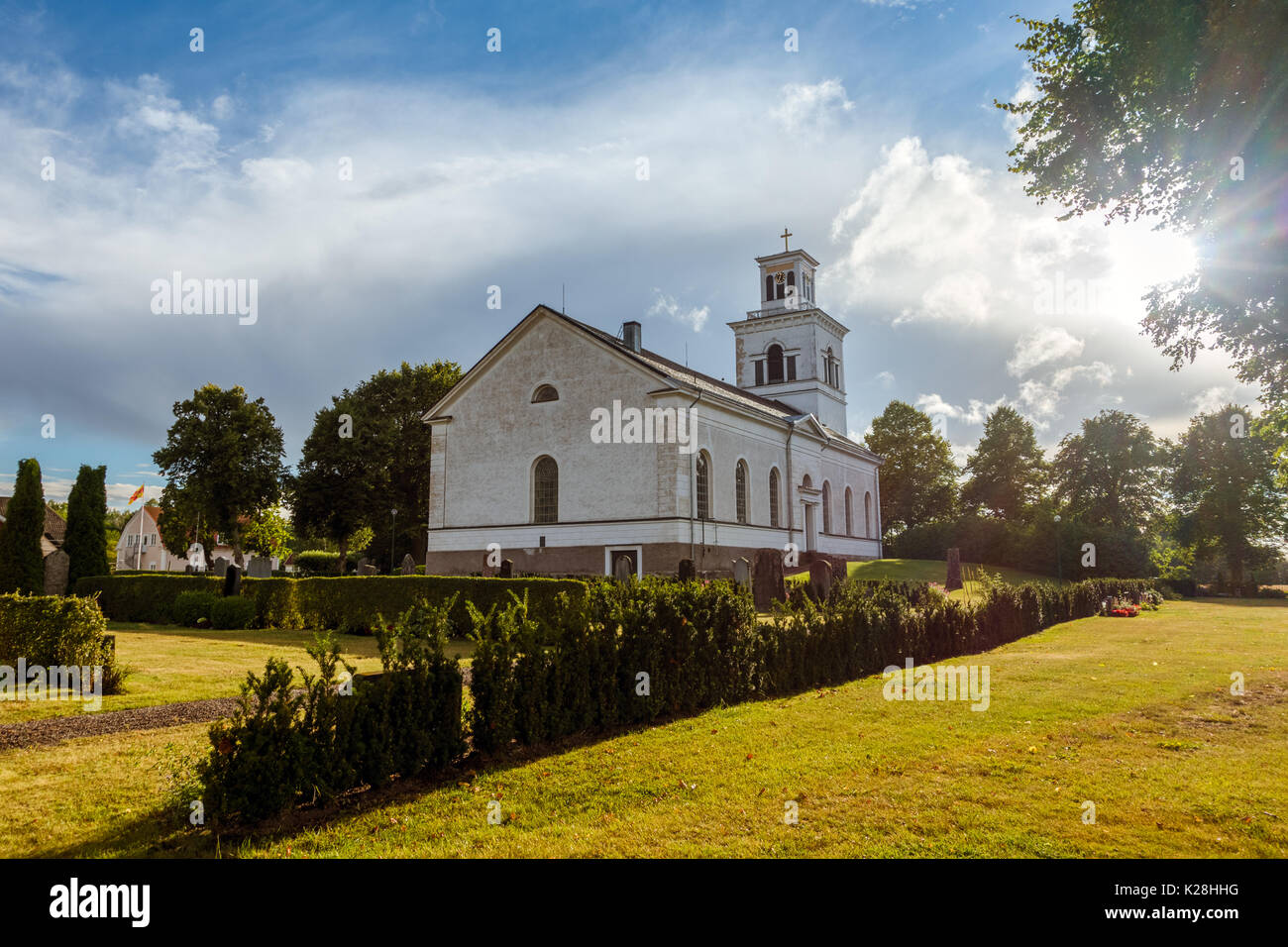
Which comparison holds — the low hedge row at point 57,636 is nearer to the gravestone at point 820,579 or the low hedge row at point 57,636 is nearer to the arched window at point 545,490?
the gravestone at point 820,579

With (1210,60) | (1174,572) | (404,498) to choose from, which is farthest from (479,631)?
(1174,572)

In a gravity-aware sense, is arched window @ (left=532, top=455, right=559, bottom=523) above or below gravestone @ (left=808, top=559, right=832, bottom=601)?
above

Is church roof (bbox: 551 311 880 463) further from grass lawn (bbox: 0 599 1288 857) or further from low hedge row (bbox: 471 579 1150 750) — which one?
grass lawn (bbox: 0 599 1288 857)

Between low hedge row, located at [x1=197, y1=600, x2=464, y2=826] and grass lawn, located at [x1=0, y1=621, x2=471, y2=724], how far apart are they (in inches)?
146

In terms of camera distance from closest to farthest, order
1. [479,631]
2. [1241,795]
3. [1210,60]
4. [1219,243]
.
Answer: [1241,795] < [479,631] < [1210,60] < [1219,243]

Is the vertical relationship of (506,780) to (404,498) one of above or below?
below

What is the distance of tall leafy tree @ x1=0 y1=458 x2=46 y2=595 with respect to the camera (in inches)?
909

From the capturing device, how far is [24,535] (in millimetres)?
23547

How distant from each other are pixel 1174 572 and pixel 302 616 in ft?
157

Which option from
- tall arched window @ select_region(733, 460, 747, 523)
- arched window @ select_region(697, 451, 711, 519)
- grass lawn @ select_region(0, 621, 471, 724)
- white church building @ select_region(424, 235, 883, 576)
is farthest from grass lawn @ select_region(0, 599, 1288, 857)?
tall arched window @ select_region(733, 460, 747, 523)

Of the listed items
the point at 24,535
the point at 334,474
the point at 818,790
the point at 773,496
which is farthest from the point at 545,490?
the point at 818,790

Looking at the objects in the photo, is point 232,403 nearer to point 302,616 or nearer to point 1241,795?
point 302,616

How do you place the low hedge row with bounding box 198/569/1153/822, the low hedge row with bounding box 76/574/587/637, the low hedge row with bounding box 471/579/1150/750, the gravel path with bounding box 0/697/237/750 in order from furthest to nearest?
the low hedge row with bounding box 76/574/587/637 → the gravel path with bounding box 0/697/237/750 → the low hedge row with bounding box 471/579/1150/750 → the low hedge row with bounding box 198/569/1153/822

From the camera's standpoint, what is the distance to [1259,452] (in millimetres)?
48250
